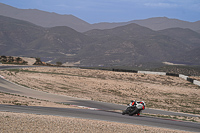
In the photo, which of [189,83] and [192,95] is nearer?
[192,95]

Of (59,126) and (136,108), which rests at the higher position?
(136,108)

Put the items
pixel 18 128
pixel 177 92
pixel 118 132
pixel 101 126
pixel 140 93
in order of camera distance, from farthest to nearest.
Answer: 1. pixel 177 92
2. pixel 140 93
3. pixel 101 126
4. pixel 118 132
5. pixel 18 128

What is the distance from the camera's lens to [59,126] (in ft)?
46.7

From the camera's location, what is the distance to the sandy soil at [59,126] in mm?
13289

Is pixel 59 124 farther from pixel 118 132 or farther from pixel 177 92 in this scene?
pixel 177 92

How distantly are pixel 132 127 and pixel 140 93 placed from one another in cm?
3230

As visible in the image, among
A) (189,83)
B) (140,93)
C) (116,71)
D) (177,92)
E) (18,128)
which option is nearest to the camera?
(18,128)

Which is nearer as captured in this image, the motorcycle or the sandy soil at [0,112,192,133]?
the sandy soil at [0,112,192,133]

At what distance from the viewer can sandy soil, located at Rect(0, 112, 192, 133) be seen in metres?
13.3

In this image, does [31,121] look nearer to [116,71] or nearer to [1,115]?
[1,115]

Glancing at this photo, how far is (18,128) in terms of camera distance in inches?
519

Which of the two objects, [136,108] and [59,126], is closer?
[59,126]

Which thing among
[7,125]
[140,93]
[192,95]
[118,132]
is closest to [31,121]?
[7,125]

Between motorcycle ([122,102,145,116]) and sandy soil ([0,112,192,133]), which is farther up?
motorcycle ([122,102,145,116])
